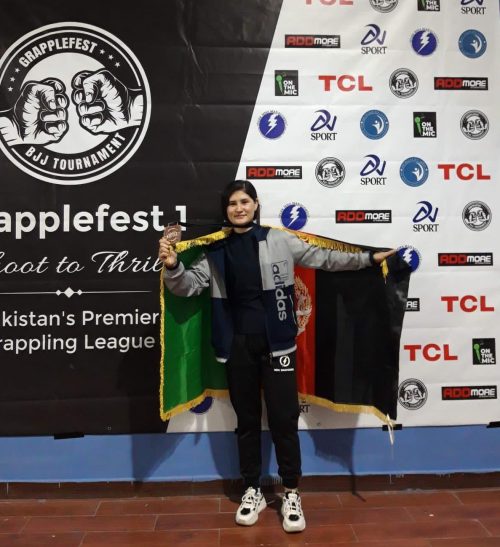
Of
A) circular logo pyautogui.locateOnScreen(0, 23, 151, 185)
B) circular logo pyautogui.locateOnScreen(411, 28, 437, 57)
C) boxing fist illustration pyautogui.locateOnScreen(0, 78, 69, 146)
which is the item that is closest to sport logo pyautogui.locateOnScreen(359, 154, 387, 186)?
circular logo pyautogui.locateOnScreen(411, 28, 437, 57)

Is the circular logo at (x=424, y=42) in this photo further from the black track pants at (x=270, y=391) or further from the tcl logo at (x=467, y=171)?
the black track pants at (x=270, y=391)

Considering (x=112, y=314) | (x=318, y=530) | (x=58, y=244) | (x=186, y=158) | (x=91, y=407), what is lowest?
(x=318, y=530)

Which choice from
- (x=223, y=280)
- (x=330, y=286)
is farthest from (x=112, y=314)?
(x=330, y=286)

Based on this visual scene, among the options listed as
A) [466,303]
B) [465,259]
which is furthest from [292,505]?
[465,259]

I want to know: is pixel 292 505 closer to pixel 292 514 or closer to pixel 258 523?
pixel 292 514

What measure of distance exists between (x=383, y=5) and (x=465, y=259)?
1.35 meters

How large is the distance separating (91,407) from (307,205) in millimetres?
1465

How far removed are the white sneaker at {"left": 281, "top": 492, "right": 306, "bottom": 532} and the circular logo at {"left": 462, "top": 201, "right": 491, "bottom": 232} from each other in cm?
157

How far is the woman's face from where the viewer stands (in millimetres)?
2125

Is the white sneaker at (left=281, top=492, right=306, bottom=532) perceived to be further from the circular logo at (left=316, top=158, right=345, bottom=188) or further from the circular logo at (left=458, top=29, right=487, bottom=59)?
the circular logo at (left=458, top=29, right=487, bottom=59)

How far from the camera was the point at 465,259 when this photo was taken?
2.47 metres

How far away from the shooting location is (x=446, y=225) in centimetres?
246

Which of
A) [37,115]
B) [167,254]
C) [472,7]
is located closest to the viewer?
[167,254]

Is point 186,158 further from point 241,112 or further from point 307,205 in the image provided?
point 307,205
